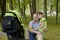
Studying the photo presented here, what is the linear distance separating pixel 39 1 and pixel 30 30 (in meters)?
24.9

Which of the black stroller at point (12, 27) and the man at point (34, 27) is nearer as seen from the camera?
the black stroller at point (12, 27)

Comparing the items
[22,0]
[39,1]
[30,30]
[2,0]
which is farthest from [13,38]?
[39,1]

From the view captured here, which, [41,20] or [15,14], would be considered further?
[41,20]

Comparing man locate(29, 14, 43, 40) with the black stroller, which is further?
man locate(29, 14, 43, 40)

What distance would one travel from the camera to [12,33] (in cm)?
570

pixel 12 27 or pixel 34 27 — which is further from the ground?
pixel 12 27

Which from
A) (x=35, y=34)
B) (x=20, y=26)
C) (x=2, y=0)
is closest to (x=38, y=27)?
(x=35, y=34)

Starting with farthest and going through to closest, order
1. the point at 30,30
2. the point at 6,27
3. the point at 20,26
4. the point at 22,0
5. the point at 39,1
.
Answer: the point at 39,1
the point at 22,0
the point at 30,30
the point at 20,26
the point at 6,27

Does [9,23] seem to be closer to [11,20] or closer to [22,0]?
[11,20]

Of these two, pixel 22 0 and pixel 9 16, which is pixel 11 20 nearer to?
pixel 9 16

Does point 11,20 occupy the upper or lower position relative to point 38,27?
upper

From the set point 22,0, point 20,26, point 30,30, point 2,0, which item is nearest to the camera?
point 20,26

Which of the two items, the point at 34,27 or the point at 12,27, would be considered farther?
the point at 34,27

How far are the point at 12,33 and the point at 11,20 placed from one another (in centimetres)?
38
